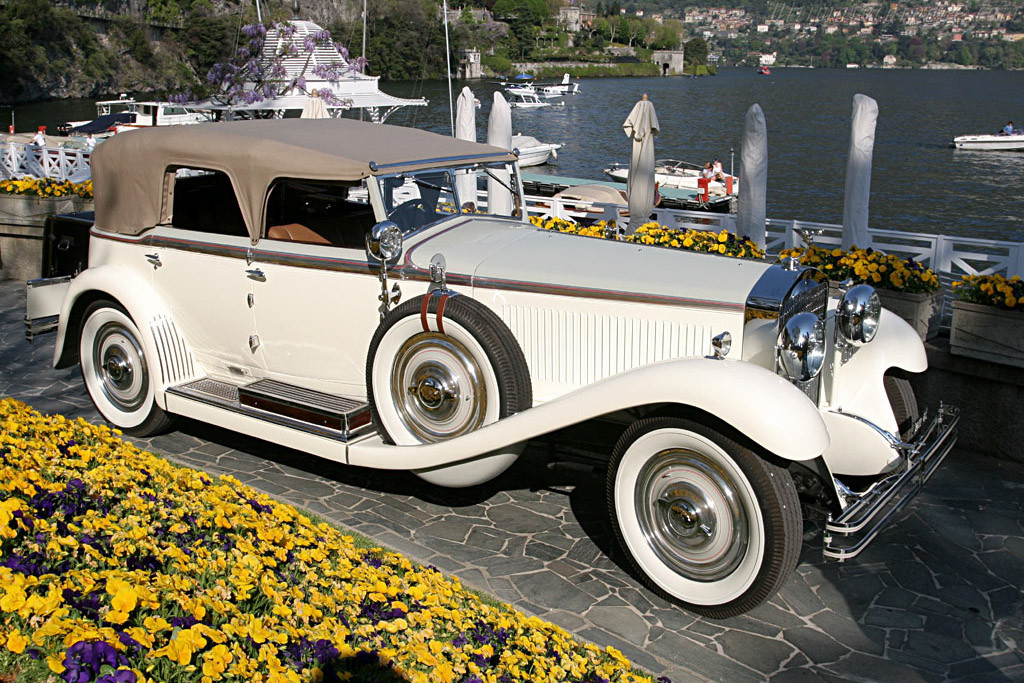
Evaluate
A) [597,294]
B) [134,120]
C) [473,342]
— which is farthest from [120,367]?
[134,120]

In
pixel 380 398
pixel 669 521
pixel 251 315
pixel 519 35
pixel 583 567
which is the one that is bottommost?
pixel 583 567

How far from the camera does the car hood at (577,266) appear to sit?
459 centimetres

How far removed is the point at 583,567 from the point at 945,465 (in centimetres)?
300

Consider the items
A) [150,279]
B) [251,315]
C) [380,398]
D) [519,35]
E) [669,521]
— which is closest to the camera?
[669,521]

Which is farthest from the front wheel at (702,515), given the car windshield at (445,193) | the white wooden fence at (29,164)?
the white wooden fence at (29,164)

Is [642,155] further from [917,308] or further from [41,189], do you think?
[41,189]

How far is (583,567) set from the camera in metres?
4.89

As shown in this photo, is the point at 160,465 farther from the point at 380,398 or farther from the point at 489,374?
the point at 489,374

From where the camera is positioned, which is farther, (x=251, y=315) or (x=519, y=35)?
(x=519, y=35)

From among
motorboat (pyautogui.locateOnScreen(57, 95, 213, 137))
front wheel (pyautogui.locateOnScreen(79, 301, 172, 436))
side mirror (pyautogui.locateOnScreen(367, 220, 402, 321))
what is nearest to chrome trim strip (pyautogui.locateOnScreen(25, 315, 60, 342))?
front wheel (pyautogui.locateOnScreen(79, 301, 172, 436))

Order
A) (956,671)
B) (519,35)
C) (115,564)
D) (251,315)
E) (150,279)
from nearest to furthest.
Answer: (115,564), (956,671), (251,315), (150,279), (519,35)

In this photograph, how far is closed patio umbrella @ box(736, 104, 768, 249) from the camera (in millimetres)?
9336

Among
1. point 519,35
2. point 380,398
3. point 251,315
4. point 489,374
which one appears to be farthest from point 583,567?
point 519,35

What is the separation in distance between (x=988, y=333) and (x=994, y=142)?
159 feet
